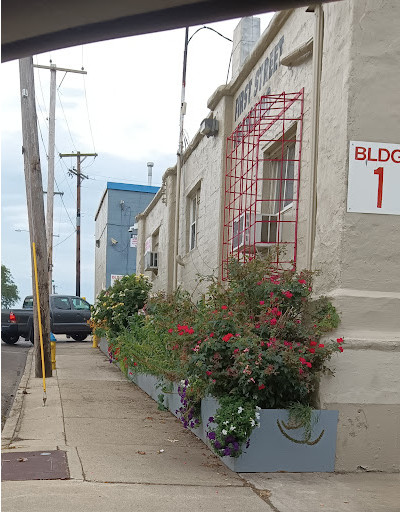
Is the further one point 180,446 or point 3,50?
point 180,446

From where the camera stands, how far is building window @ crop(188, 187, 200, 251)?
1587 cm

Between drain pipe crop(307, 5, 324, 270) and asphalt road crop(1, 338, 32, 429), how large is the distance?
14.4 ft

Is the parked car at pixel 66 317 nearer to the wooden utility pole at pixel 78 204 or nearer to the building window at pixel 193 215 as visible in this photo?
the building window at pixel 193 215

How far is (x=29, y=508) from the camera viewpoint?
201 inches

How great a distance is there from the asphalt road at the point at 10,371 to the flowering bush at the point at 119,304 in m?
2.04

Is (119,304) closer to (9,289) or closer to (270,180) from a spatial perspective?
(270,180)

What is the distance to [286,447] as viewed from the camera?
674cm

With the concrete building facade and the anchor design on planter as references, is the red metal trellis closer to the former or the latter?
the concrete building facade

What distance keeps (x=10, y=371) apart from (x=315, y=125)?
32.6 ft

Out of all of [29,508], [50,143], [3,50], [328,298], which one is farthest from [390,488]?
[50,143]

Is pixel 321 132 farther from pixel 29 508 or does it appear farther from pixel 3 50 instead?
pixel 3 50

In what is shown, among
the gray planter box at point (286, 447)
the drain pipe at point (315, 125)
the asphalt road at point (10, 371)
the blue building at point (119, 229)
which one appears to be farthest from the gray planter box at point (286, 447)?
the blue building at point (119, 229)

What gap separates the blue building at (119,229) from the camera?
124 feet

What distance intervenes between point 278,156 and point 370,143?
324cm
